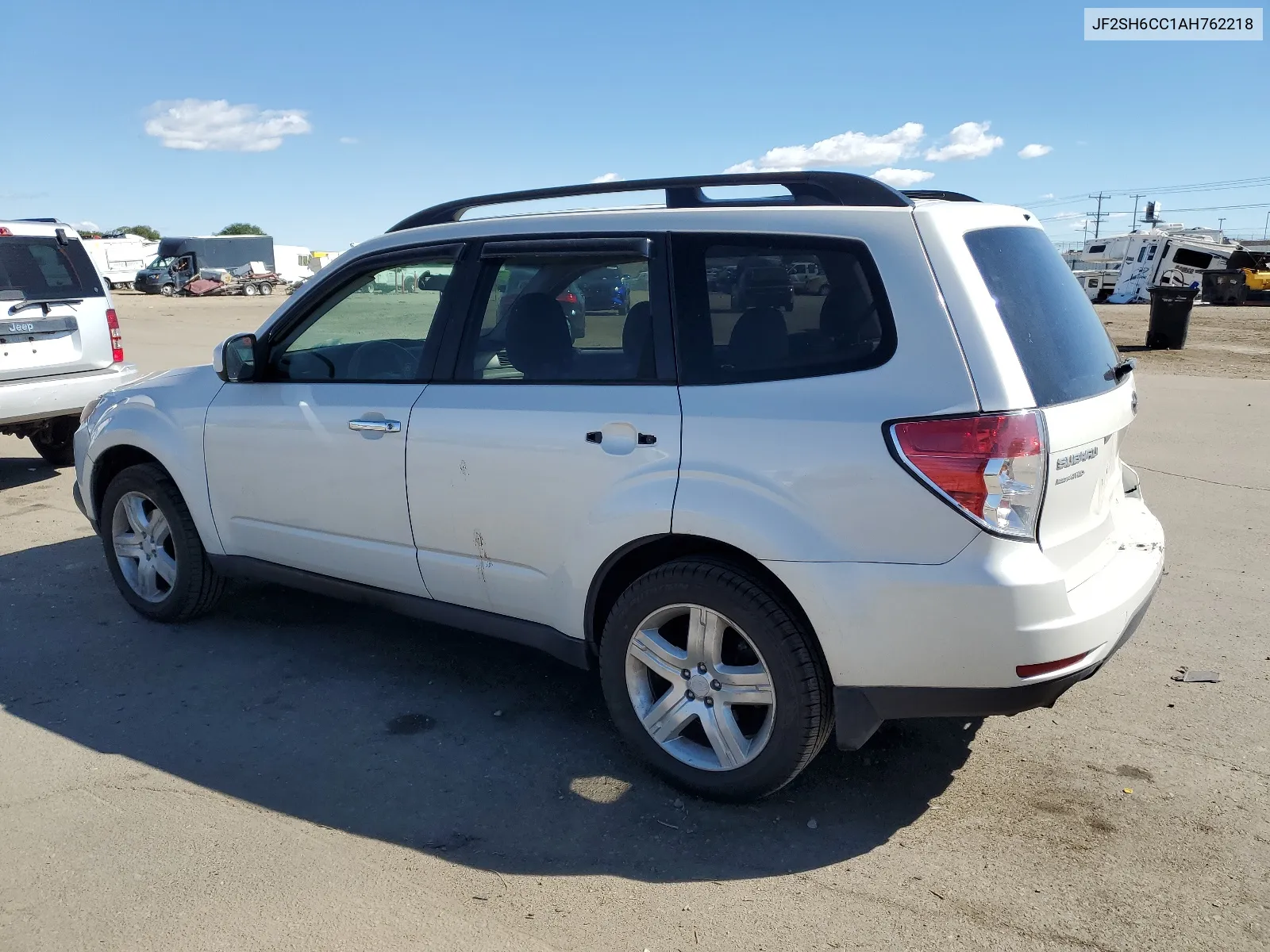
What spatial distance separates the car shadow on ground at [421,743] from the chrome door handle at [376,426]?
3.71 ft

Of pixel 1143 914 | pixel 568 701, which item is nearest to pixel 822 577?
pixel 1143 914

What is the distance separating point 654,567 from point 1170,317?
18.2 metres

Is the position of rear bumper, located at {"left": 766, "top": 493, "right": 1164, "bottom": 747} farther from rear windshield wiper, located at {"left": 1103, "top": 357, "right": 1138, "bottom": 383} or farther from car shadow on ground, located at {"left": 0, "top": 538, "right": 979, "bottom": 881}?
rear windshield wiper, located at {"left": 1103, "top": 357, "right": 1138, "bottom": 383}

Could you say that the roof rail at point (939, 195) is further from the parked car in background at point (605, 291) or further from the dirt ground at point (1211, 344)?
the dirt ground at point (1211, 344)

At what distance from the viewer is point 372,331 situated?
14.7 ft

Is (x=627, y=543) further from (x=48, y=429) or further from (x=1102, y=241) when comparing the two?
(x=1102, y=241)

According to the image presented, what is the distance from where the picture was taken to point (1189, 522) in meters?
6.65

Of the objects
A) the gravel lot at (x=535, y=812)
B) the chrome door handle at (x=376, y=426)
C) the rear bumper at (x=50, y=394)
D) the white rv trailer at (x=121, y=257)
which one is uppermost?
the white rv trailer at (x=121, y=257)

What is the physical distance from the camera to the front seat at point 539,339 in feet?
12.3

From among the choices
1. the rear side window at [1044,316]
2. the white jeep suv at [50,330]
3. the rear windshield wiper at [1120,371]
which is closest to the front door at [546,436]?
the rear side window at [1044,316]

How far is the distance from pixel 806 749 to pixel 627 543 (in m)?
0.87

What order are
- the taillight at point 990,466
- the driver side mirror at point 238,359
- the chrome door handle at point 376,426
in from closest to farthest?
the taillight at point 990,466, the chrome door handle at point 376,426, the driver side mirror at point 238,359

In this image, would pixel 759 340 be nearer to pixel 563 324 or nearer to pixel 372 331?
pixel 563 324

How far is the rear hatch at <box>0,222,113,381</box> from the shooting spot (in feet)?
25.8
